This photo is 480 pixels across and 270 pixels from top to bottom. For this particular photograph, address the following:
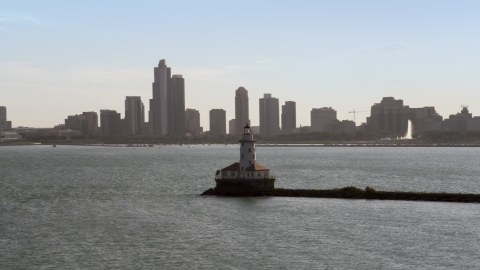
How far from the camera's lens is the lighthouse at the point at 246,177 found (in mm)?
81688

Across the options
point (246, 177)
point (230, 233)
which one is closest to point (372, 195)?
point (246, 177)

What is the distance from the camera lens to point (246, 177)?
271ft

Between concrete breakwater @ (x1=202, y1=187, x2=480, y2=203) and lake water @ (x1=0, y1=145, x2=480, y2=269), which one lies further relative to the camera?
concrete breakwater @ (x1=202, y1=187, x2=480, y2=203)

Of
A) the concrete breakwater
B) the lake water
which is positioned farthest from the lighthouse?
the lake water

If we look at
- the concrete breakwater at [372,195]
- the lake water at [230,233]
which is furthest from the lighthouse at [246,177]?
the lake water at [230,233]

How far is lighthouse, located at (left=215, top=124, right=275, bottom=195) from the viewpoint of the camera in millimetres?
81688

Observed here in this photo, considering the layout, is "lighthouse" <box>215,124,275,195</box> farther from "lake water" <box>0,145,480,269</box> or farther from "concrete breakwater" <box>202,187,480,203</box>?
"lake water" <box>0,145,480,269</box>

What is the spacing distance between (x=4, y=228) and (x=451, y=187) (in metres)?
71.3

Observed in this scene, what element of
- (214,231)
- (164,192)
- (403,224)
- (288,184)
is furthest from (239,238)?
(288,184)

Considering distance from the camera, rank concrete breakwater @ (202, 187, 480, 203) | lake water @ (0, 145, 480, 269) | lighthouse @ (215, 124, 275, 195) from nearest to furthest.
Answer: lake water @ (0, 145, 480, 269) → concrete breakwater @ (202, 187, 480, 203) → lighthouse @ (215, 124, 275, 195)

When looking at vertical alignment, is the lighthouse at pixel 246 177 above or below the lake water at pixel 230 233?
above

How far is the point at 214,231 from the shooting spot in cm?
6047

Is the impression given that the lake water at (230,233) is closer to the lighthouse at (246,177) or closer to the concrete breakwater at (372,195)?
Answer: the concrete breakwater at (372,195)

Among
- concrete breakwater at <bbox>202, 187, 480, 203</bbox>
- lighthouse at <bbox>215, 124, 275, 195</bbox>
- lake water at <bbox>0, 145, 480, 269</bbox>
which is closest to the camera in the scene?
lake water at <bbox>0, 145, 480, 269</bbox>
